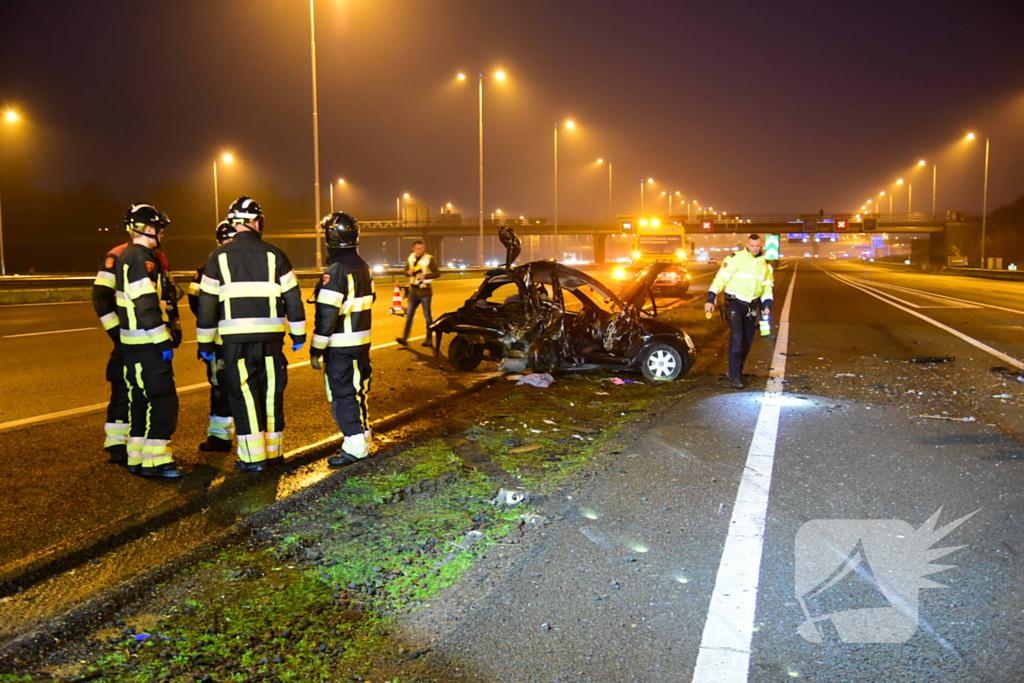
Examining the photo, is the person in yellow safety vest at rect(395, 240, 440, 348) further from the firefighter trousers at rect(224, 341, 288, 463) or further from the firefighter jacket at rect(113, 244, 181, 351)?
the firefighter jacket at rect(113, 244, 181, 351)

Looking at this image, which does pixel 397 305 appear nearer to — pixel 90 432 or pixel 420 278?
pixel 420 278

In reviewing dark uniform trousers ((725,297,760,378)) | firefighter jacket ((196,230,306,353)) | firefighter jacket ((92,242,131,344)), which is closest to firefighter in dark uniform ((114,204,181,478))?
firefighter jacket ((92,242,131,344))

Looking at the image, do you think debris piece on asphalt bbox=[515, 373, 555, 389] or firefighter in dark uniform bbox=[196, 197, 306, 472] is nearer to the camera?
firefighter in dark uniform bbox=[196, 197, 306, 472]

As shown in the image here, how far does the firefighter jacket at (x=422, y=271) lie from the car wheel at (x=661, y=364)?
4.39 meters

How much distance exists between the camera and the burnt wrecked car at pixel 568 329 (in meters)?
9.98

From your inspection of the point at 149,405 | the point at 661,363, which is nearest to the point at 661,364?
the point at 661,363

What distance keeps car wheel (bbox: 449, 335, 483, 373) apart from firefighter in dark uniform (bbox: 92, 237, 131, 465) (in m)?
5.31

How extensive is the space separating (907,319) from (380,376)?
538 inches

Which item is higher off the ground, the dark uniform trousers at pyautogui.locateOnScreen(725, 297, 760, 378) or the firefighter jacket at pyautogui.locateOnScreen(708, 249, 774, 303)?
the firefighter jacket at pyautogui.locateOnScreen(708, 249, 774, 303)

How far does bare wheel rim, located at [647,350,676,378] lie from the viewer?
1010cm

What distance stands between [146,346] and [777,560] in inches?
165

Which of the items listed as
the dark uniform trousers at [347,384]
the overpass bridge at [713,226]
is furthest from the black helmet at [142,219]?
the overpass bridge at [713,226]

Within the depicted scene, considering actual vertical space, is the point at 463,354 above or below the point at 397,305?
below

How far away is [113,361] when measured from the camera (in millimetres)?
5910
